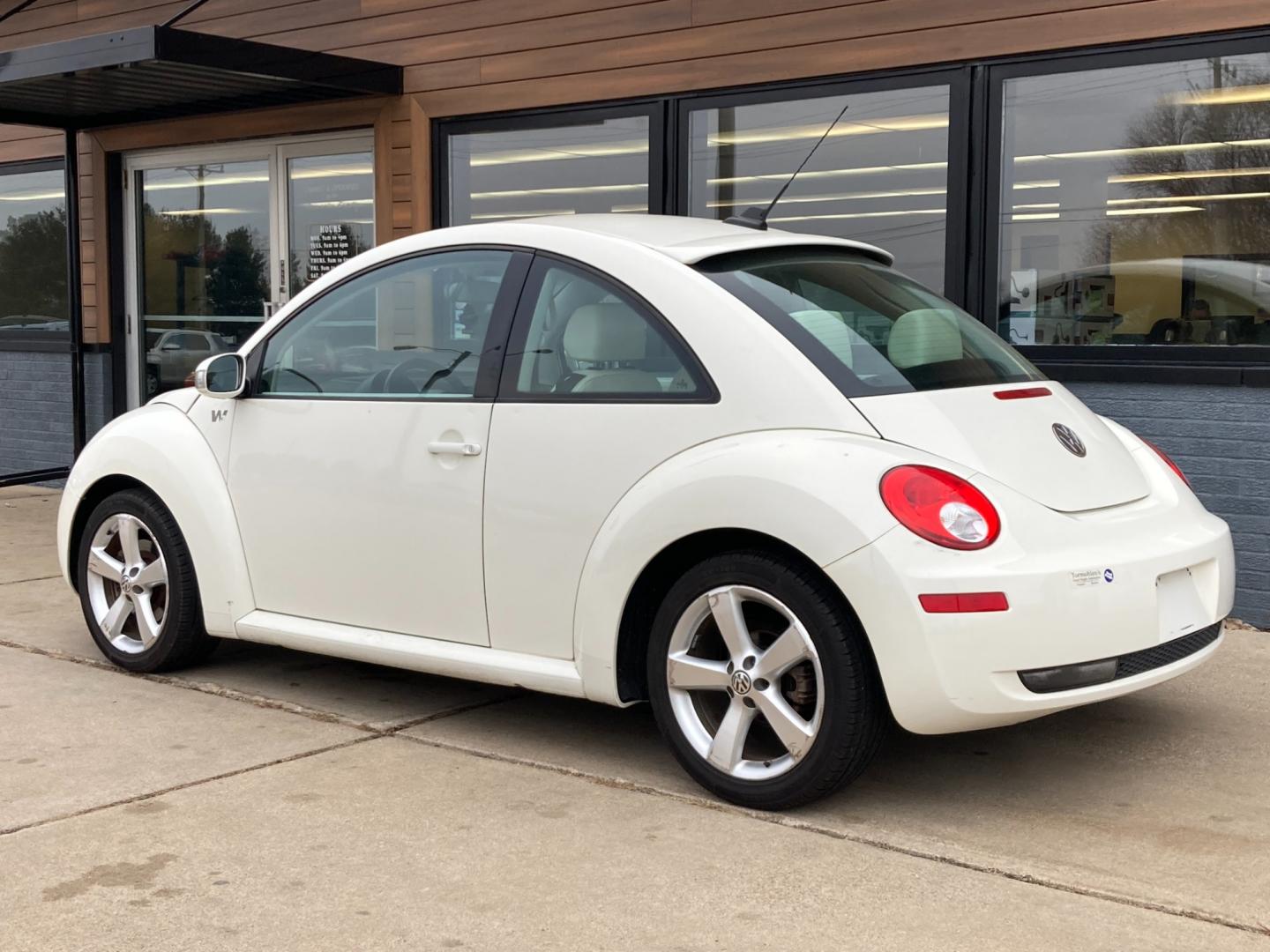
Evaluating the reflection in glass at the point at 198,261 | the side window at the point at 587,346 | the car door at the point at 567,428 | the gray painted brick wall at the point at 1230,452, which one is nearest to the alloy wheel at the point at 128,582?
the car door at the point at 567,428

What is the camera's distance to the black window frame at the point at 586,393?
4.02m

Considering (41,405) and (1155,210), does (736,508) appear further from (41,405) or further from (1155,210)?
(41,405)

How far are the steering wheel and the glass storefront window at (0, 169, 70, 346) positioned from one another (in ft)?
24.5

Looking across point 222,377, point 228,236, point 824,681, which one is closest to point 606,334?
point 824,681

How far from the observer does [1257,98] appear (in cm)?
623

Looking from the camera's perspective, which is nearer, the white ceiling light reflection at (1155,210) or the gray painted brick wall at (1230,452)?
the gray painted brick wall at (1230,452)

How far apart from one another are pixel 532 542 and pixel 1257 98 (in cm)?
400

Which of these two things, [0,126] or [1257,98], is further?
[0,126]

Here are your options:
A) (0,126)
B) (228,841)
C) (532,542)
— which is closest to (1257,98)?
(532,542)

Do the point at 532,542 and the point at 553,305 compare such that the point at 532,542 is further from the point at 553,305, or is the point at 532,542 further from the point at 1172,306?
the point at 1172,306

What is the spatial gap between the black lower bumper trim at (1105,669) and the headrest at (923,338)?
0.97 m

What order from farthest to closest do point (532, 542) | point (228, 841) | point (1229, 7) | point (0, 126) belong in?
point (0, 126) < point (1229, 7) < point (532, 542) < point (228, 841)

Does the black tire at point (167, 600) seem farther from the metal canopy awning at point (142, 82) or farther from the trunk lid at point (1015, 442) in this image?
the metal canopy awning at point (142, 82)

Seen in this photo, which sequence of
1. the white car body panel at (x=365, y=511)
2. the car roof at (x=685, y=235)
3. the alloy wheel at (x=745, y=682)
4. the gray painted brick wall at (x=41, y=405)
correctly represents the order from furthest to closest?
the gray painted brick wall at (x=41, y=405)
the white car body panel at (x=365, y=511)
the car roof at (x=685, y=235)
the alloy wheel at (x=745, y=682)
